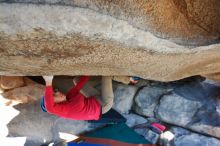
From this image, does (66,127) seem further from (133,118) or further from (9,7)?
(9,7)

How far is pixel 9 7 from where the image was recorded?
1044 mm

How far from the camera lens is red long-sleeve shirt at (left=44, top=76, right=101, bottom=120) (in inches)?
84.7

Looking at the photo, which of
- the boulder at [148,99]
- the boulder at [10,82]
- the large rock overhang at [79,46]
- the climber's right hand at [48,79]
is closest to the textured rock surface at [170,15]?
the large rock overhang at [79,46]

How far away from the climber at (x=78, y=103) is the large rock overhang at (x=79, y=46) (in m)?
0.66

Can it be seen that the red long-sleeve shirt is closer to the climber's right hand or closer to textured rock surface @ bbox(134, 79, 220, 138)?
the climber's right hand

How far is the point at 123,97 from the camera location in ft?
12.6

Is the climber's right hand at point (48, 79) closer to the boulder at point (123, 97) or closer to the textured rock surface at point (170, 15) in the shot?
the textured rock surface at point (170, 15)

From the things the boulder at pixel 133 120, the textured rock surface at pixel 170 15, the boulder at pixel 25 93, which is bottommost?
the boulder at pixel 133 120

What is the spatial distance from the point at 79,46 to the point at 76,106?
1207 millimetres

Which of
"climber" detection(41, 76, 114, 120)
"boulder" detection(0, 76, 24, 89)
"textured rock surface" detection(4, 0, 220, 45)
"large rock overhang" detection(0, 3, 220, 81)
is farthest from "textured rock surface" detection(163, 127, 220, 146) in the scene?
"textured rock surface" detection(4, 0, 220, 45)

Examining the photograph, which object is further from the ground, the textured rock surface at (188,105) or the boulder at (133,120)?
the textured rock surface at (188,105)

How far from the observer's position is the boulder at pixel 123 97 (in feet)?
12.5

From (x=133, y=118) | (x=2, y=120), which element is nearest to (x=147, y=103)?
(x=133, y=118)

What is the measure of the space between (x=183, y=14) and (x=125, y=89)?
2.56 meters
